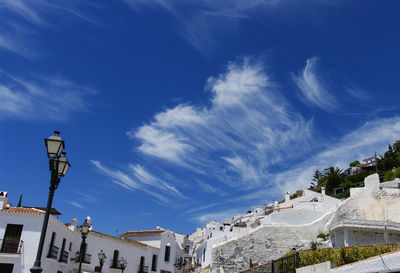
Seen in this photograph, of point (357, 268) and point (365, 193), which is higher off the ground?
point (365, 193)

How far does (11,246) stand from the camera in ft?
76.9

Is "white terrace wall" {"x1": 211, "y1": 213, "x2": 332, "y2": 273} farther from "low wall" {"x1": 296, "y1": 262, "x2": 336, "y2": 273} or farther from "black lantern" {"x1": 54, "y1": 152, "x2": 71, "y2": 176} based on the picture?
"black lantern" {"x1": 54, "y1": 152, "x2": 71, "y2": 176}

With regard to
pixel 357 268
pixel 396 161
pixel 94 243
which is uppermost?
pixel 396 161

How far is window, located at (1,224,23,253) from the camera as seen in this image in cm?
2331

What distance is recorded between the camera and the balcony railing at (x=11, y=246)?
23.2 metres

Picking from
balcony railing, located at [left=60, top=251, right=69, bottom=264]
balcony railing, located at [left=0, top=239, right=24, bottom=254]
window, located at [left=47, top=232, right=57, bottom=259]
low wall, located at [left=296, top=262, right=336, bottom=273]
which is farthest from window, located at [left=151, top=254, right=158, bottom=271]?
low wall, located at [left=296, top=262, right=336, bottom=273]

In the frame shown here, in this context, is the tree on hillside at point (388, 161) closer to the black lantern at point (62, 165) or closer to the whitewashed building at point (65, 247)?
the whitewashed building at point (65, 247)

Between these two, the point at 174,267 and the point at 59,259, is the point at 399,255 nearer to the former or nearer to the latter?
the point at 59,259

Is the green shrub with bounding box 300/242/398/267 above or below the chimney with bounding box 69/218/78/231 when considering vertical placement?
below

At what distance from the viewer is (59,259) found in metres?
25.9

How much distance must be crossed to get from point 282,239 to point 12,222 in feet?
69.6

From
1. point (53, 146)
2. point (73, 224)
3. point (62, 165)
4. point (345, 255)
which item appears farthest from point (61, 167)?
point (73, 224)

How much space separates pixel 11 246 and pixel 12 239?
1.44 ft

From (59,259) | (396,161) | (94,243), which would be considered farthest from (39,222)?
(396,161)
